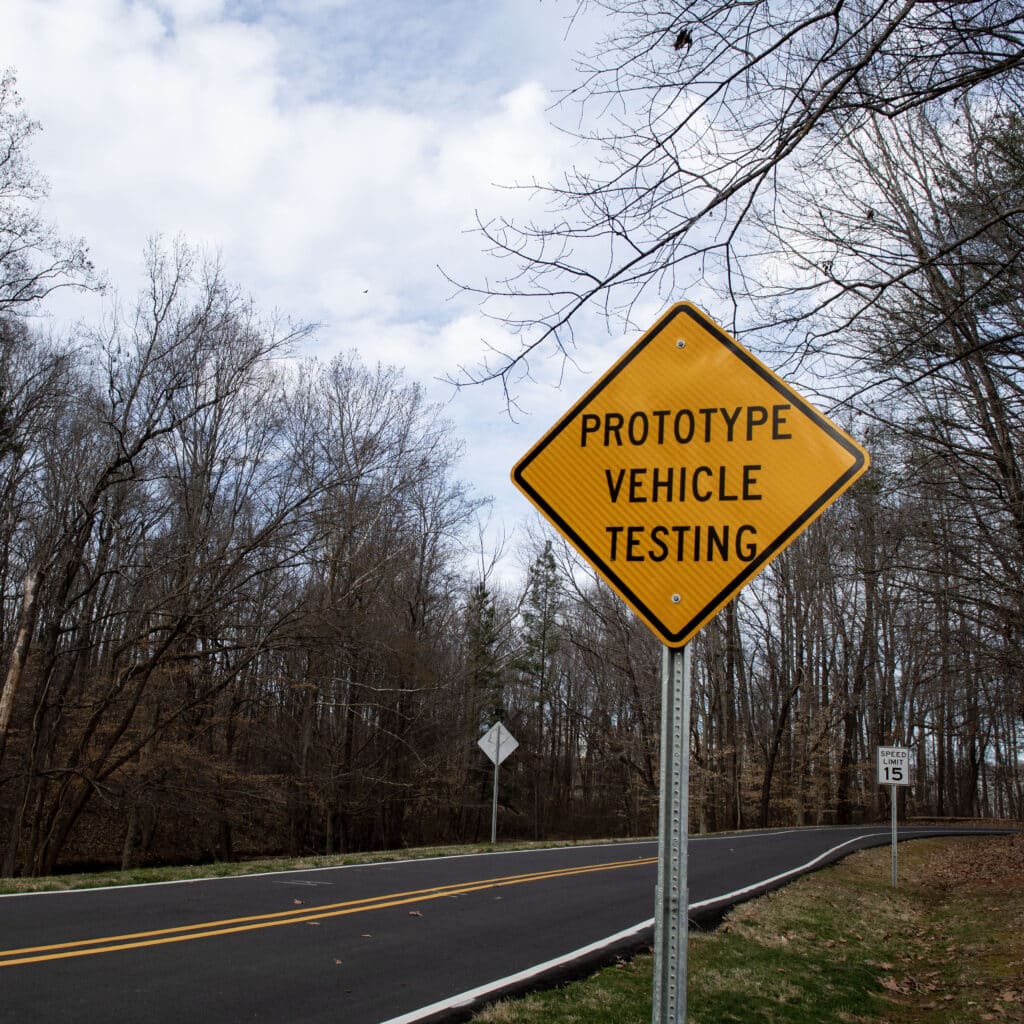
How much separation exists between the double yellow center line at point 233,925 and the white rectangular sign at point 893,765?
753 cm

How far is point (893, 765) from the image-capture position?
1655 centimetres

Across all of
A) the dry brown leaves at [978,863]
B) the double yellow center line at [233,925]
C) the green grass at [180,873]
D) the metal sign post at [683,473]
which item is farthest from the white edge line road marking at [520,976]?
the dry brown leaves at [978,863]

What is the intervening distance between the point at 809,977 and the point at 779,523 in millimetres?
6278

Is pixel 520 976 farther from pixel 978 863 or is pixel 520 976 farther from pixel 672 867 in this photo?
pixel 978 863

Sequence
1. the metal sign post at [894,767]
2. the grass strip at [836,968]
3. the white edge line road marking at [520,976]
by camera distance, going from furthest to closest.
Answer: the metal sign post at [894,767]
the grass strip at [836,968]
the white edge line road marking at [520,976]

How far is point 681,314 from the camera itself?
3.16 metres

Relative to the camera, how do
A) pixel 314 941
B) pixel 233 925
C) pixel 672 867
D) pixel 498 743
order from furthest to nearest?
pixel 498 743 → pixel 233 925 → pixel 314 941 → pixel 672 867

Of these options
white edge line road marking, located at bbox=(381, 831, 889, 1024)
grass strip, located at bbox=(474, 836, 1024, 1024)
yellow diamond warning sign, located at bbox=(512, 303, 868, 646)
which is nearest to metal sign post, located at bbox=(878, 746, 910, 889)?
grass strip, located at bbox=(474, 836, 1024, 1024)

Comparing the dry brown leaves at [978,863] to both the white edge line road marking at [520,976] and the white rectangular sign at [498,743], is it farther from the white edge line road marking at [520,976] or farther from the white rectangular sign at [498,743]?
the white rectangular sign at [498,743]

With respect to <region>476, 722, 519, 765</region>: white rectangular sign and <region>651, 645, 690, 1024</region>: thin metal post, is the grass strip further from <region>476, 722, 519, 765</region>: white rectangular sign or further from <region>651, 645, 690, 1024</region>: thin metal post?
<region>476, 722, 519, 765</region>: white rectangular sign

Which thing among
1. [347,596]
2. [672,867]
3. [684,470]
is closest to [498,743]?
[347,596]

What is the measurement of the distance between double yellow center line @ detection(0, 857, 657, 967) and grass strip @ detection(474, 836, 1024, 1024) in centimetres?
299

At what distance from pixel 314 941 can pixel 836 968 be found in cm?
458

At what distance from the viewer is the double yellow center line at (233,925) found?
6590 mm
